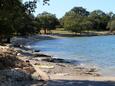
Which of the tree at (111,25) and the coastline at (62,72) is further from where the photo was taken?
the tree at (111,25)

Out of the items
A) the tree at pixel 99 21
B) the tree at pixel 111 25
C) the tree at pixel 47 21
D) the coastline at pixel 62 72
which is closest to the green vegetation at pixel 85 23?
the tree at pixel 99 21

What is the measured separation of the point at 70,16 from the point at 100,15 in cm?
1716

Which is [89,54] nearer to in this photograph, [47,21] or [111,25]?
[47,21]

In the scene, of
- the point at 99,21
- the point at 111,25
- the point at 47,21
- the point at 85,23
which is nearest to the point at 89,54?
the point at 47,21

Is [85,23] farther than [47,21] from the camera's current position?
Yes

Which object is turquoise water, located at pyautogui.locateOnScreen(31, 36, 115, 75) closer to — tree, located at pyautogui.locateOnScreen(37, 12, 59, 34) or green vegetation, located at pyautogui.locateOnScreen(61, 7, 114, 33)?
tree, located at pyautogui.locateOnScreen(37, 12, 59, 34)

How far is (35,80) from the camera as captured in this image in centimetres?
2005

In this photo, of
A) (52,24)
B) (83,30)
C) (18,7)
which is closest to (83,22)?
(83,30)

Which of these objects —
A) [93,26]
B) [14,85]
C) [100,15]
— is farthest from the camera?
[100,15]

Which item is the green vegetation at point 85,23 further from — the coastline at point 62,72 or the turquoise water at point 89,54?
the coastline at point 62,72

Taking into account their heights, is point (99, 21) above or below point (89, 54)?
above

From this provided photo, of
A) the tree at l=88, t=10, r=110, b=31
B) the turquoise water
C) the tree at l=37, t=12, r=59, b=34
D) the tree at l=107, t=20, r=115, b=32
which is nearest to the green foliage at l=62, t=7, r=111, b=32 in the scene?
the tree at l=88, t=10, r=110, b=31

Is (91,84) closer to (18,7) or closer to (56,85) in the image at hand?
(56,85)

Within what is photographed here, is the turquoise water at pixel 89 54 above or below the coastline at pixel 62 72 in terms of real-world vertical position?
below
